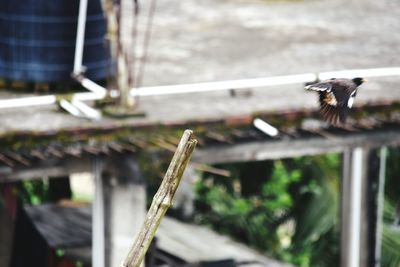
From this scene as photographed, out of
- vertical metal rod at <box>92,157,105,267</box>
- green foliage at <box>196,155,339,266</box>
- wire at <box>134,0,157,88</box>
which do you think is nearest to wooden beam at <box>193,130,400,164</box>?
vertical metal rod at <box>92,157,105,267</box>

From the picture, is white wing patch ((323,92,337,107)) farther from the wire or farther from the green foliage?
the green foliage

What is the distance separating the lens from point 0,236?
8.84 metres

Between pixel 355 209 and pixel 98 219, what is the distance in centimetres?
273

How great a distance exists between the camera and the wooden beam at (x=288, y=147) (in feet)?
25.2

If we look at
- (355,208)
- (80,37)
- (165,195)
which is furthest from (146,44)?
(165,195)

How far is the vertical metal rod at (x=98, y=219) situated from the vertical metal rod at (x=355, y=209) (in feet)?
8.63

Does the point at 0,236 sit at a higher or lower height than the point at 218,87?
lower

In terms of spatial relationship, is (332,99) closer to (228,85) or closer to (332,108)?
(332,108)

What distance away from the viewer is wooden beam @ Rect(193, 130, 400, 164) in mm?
7691

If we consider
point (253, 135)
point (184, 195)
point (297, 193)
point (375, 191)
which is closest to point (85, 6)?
point (253, 135)

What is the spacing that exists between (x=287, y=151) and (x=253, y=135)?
39cm

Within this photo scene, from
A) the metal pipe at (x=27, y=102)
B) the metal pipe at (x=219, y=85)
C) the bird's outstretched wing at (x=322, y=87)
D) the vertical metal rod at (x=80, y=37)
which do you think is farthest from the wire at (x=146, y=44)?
the bird's outstretched wing at (x=322, y=87)

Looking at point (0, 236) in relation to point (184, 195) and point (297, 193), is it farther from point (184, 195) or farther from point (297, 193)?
point (297, 193)

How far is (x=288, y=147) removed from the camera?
312 inches
